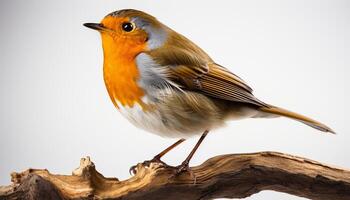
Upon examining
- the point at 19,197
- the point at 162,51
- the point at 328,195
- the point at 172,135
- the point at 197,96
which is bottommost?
the point at 328,195

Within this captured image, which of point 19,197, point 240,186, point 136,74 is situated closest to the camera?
point 19,197

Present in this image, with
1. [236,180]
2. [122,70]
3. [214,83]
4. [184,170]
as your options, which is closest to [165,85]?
[122,70]

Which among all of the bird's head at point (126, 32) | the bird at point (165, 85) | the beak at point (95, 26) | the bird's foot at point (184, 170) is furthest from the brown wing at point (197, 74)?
the bird's foot at point (184, 170)

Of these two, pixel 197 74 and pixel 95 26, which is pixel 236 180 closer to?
pixel 197 74

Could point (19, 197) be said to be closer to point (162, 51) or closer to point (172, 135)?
point (172, 135)

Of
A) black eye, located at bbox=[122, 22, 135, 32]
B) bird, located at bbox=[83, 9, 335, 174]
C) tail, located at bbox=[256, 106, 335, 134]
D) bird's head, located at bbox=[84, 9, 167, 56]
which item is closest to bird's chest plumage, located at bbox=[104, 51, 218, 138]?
bird, located at bbox=[83, 9, 335, 174]

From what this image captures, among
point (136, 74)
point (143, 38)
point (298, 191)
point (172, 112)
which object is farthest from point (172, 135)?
point (298, 191)
